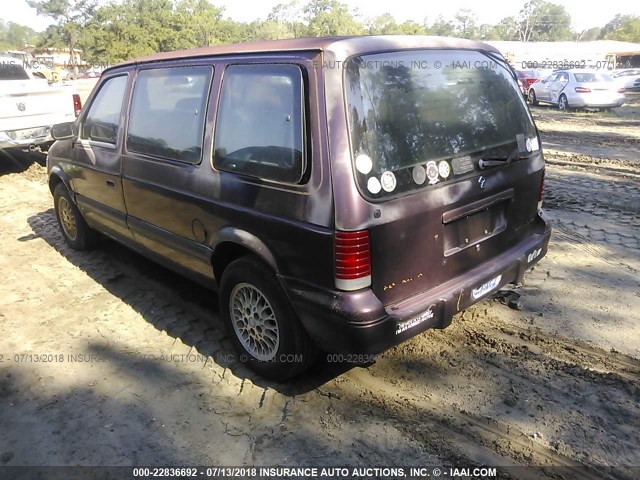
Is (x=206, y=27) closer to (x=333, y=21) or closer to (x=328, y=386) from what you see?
(x=333, y=21)

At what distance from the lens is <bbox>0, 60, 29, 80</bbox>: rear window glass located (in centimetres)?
970

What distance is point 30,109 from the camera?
28.9ft

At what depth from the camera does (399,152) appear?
2.59 meters

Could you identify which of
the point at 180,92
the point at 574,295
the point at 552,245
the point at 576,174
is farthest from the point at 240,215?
the point at 576,174

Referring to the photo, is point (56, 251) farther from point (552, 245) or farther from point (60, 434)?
point (552, 245)

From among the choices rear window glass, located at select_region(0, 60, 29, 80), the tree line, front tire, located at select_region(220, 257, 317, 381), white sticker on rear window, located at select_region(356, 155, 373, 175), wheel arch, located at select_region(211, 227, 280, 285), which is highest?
the tree line

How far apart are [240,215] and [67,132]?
283cm

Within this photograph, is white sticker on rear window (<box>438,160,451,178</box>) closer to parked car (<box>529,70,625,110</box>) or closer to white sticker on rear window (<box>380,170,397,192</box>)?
white sticker on rear window (<box>380,170,397,192</box>)

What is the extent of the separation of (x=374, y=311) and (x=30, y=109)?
8681mm

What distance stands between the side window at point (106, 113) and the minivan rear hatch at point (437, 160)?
8.21ft

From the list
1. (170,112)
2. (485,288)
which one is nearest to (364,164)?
(485,288)

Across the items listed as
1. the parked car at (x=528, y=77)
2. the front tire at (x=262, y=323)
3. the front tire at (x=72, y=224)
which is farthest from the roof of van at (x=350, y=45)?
the parked car at (x=528, y=77)

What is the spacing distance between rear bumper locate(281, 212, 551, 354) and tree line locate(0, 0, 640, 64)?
23863 millimetres

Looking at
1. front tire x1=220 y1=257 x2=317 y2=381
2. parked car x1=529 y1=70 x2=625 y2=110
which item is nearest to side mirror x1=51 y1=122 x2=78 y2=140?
front tire x1=220 y1=257 x2=317 y2=381
